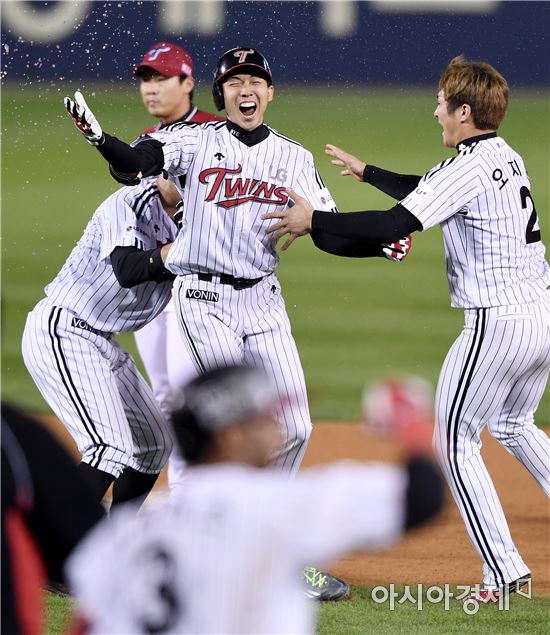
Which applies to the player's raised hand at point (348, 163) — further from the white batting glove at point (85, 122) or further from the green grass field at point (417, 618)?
the green grass field at point (417, 618)

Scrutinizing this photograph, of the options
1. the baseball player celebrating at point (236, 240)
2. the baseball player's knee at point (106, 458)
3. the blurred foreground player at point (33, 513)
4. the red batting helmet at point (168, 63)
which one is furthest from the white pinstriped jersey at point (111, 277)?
the blurred foreground player at point (33, 513)

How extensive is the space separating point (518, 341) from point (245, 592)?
2.37m

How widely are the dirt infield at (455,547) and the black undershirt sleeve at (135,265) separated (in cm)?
129

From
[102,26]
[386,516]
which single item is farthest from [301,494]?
[102,26]

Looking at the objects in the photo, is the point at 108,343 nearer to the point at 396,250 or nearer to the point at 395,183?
the point at 396,250

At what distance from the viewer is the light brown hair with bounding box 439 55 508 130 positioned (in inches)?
169

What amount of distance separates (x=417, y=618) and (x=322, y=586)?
390 millimetres

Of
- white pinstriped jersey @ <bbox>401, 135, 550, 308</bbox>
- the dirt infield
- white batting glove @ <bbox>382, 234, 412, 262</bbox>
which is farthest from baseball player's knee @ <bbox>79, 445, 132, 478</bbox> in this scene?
white pinstriped jersey @ <bbox>401, 135, 550, 308</bbox>

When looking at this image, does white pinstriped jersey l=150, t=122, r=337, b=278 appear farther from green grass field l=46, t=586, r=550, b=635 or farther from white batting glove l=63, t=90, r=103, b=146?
green grass field l=46, t=586, r=550, b=635

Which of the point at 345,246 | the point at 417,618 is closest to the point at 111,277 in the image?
the point at 345,246

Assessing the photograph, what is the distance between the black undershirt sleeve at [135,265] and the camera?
429cm

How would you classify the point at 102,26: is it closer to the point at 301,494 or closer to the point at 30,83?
the point at 30,83

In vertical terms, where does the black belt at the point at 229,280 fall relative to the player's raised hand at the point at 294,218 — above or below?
below

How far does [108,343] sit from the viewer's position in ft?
14.8
